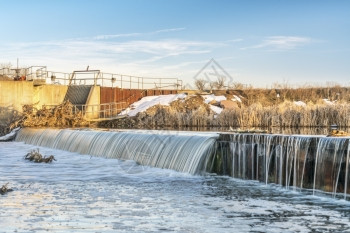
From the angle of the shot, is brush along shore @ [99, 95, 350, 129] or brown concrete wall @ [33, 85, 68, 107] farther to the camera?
brown concrete wall @ [33, 85, 68, 107]

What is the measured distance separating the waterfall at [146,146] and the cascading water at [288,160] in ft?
1.97

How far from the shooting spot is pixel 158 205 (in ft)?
41.0

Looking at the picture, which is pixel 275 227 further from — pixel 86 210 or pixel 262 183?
pixel 262 183

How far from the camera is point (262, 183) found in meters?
16.2

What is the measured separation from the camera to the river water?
407 inches

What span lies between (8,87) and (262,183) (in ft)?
108

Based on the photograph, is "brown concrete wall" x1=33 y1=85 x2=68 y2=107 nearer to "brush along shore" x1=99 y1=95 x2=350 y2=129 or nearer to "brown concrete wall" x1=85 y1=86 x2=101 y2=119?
"brown concrete wall" x1=85 y1=86 x2=101 y2=119

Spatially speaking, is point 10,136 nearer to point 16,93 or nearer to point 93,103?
point 16,93

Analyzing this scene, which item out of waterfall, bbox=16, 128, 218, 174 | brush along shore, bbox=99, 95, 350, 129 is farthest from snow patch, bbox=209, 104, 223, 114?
waterfall, bbox=16, 128, 218, 174

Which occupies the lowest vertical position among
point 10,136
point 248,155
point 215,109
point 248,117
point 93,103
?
Result: point 10,136

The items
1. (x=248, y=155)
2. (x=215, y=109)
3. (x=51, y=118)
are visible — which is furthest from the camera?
(x=215, y=109)

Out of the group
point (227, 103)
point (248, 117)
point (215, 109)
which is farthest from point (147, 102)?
point (248, 117)

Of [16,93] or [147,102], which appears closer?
[16,93]

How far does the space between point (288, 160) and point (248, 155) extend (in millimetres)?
2014
